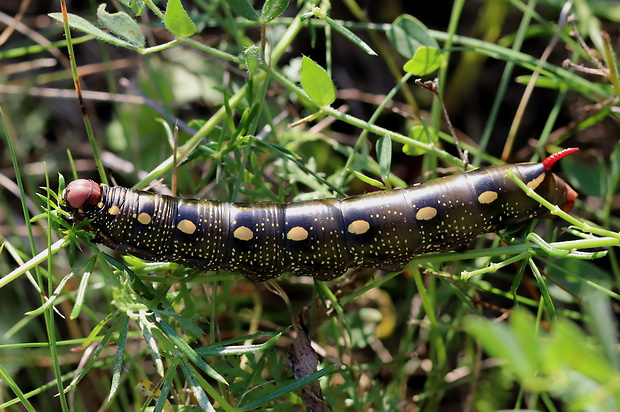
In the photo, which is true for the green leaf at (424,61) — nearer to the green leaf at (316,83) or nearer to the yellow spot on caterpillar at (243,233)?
the green leaf at (316,83)

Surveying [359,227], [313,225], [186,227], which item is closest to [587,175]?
[359,227]

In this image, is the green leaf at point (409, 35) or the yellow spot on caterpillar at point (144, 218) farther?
the green leaf at point (409, 35)

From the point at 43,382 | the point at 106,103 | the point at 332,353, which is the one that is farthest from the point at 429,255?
A: the point at 106,103

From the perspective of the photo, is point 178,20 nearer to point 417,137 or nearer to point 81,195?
point 81,195

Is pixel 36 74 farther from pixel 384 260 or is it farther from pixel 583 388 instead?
pixel 583 388

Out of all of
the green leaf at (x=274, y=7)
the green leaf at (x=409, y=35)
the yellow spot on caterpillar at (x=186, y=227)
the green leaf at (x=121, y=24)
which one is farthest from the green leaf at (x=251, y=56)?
the green leaf at (x=409, y=35)

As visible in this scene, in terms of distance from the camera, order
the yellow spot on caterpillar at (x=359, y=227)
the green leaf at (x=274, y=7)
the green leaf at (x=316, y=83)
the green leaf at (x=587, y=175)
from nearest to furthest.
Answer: the green leaf at (x=274, y=7)
the green leaf at (x=316, y=83)
the yellow spot on caterpillar at (x=359, y=227)
the green leaf at (x=587, y=175)

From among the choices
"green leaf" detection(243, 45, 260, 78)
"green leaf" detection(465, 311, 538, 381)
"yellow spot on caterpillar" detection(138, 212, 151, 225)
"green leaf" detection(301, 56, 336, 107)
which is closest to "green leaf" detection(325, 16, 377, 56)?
"green leaf" detection(301, 56, 336, 107)
